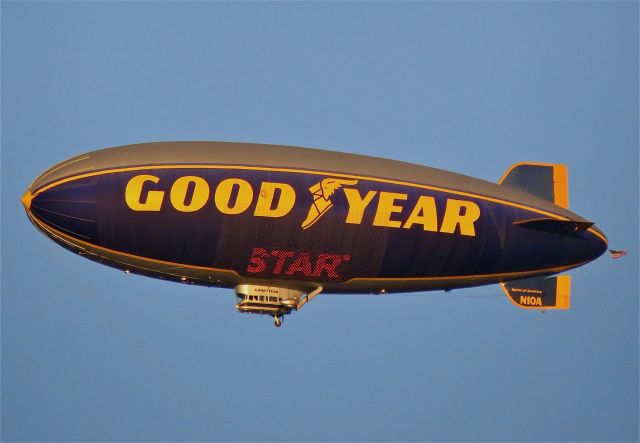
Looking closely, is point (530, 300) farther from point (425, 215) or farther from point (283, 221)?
point (283, 221)

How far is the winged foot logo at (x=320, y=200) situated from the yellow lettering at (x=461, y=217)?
2.72m

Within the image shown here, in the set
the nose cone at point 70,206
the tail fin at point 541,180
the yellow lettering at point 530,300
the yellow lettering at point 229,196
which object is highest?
the tail fin at point 541,180

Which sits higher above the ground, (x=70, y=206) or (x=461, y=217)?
(x=461, y=217)

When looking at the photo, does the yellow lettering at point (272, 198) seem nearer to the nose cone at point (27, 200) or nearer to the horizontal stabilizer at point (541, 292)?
the nose cone at point (27, 200)

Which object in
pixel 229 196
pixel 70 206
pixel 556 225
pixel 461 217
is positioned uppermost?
pixel 556 225

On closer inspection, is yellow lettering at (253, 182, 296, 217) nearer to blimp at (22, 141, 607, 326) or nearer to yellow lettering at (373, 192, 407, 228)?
blimp at (22, 141, 607, 326)

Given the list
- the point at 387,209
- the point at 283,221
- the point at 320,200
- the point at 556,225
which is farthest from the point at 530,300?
the point at 283,221

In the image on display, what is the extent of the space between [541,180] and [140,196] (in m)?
10.0

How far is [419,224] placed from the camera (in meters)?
28.4

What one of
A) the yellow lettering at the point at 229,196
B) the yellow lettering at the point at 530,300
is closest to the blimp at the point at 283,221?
the yellow lettering at the point at 229,196

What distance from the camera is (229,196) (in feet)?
88.4

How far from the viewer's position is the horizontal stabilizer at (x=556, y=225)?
29.8 meters

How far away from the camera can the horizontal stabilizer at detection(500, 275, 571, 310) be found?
101 feet

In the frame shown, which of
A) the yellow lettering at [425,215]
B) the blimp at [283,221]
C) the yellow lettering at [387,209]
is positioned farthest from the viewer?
the yellow lettering at [425,215]
